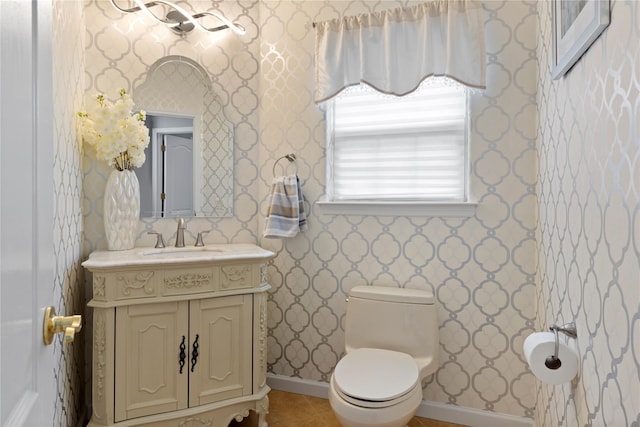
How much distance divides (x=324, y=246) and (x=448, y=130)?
38.6 inches

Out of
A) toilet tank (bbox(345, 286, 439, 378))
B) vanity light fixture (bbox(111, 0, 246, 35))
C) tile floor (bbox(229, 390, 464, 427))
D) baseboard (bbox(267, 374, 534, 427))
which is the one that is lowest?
tile floor (bbox(229, 390, 464, 427))

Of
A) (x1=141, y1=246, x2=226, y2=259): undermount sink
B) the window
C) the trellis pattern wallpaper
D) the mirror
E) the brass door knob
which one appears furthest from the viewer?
the mirror

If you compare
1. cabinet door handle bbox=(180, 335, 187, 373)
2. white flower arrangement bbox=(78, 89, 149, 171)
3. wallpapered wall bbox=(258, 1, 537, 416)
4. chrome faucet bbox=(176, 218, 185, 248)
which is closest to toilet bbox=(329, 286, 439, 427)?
wallpapered wall bbox=(258, 1, 537, 416)

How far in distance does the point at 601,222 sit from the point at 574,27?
593 mm

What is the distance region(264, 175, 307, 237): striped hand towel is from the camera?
2.35 meters

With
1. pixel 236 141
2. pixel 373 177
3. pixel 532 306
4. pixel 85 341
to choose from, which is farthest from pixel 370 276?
pixel 85 341

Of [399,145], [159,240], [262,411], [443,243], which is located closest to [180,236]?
[159,240]

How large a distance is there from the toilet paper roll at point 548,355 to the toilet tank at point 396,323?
0.82 meters

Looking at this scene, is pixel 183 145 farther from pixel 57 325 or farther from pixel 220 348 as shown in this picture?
pixel 57 325

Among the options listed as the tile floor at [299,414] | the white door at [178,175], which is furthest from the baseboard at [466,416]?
the white door at [178,175]

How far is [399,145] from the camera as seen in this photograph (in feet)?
7.57

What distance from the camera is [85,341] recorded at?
2139 mm

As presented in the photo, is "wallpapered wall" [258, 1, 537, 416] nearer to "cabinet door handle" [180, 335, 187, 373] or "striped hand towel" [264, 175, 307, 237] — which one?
"striped hand towel" [264, 175, 307, 237]

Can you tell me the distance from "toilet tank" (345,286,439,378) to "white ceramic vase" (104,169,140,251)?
126 centimetres
